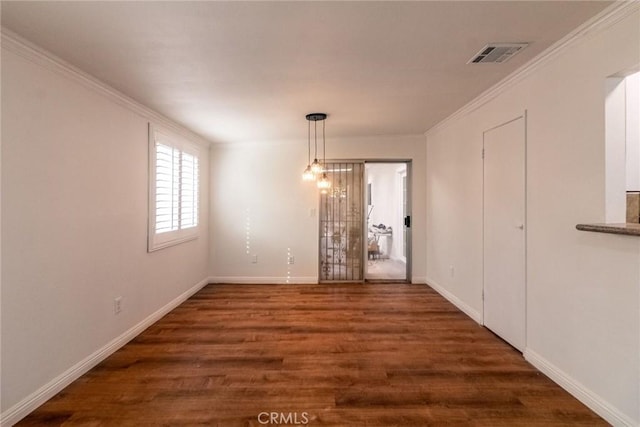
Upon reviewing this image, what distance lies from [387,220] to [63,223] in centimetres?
709

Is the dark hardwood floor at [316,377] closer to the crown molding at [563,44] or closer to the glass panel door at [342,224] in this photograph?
the glass panel door at [342,224]

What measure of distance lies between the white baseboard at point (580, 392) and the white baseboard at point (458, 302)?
811mm

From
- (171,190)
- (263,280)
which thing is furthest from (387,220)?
(171,190)

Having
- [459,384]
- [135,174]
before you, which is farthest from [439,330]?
[135,174]

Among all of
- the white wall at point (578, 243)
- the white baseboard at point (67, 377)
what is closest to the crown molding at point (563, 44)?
the white wall at point (578, 243)

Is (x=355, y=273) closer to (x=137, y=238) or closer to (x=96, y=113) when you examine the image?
(x=137, y=238)

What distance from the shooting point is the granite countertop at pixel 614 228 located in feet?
5.20

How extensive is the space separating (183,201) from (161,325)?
→ 65.4 inches

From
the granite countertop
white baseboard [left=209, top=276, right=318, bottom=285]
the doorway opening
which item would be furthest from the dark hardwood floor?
the doorway opening

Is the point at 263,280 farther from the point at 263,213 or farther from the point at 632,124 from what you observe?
the point at 632,124

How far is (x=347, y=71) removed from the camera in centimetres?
242

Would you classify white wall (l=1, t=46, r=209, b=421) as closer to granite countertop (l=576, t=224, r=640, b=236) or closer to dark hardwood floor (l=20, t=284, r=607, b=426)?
dark hardwood floor (l=20, t=284, r=607, b=426)

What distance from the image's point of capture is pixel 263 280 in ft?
16.8

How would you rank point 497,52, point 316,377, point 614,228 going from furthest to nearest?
1. point 316,377
2. point 497,52
3. point 614,228
